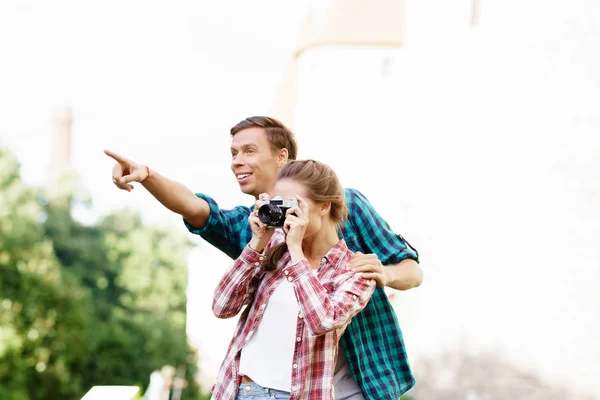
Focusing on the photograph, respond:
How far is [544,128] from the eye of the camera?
583 inches

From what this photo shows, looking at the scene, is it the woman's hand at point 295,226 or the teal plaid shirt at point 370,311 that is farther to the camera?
the teal plaid shirt at point 370,311

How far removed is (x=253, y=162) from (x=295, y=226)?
2.07ft

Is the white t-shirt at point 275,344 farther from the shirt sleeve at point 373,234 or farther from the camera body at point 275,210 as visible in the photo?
the shirt sleeve at point 373,234

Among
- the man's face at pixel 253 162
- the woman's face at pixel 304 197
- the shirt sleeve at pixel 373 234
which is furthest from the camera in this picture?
the man's face at pixel 253 162

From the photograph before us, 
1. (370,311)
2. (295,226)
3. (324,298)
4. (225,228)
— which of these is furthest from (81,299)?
(324,298)

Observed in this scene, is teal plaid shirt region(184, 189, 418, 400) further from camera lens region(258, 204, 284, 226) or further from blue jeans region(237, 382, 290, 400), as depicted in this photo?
camera lens region(258, 204, 284, 226)

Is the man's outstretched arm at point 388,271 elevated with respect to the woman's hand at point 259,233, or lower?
lower

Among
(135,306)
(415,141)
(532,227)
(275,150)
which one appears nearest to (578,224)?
(532,227)

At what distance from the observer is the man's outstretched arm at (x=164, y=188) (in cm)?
334

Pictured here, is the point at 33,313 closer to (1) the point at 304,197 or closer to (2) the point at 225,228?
(2) the point at 225,228

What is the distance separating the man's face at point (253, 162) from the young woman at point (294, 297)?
0.32 metres

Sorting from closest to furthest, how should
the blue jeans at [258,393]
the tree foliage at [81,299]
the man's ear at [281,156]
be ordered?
Result: 1. the blue jeans at [258,393]
2. the man's ear at [281,156]
3. the tree foliage at [81,299]

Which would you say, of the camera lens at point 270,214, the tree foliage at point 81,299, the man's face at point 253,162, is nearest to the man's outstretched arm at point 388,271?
the camera lens at point 270,214

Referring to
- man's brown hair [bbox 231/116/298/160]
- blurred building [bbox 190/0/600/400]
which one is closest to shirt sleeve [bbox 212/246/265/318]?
man's brown hair [bbox 231/116/298/160]
